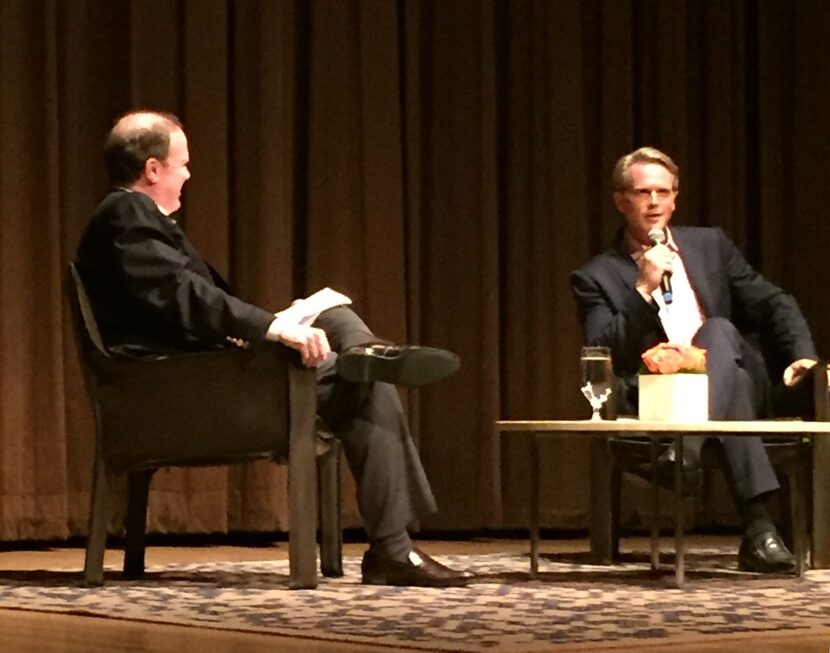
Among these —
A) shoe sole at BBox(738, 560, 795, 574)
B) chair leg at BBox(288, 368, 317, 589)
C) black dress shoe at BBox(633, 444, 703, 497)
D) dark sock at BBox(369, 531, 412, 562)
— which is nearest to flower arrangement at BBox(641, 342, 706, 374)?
black dress shoe at BBox(633, 444, 703, 497)

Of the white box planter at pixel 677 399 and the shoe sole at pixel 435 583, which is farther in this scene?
the white box planter at pixel 677 399

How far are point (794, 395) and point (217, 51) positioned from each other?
2130mm

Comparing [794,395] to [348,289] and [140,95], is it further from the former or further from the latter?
[140,95]

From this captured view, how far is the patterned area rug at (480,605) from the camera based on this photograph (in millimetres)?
2668

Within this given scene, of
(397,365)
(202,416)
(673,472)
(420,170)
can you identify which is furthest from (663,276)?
(420,170)

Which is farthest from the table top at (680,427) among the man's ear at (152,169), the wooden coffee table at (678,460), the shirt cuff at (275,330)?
the man's ear at (152,169)

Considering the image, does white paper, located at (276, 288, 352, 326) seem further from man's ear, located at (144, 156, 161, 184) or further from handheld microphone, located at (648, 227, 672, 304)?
handheld microphone, located at (648, 227, 672, 304)

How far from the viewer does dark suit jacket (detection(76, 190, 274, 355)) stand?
11.6 feet

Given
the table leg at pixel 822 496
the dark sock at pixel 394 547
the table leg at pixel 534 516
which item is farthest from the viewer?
the table leg at pixel 822 496

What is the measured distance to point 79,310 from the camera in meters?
3.64

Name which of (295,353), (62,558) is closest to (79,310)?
(295,353)

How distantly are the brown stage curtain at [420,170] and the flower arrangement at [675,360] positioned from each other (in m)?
1.78

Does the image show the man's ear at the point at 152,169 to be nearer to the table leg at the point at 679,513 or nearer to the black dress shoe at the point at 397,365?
the black dress shoe at the point at 397,365

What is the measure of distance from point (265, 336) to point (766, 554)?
1.34 meters
